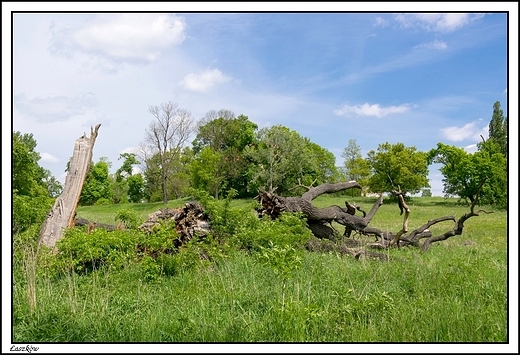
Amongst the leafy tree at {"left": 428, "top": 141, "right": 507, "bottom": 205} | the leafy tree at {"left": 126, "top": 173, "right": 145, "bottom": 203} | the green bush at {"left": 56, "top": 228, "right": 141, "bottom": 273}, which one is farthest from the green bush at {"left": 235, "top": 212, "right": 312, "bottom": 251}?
the leafy tree at {"left": 126, "top": 173, "right": 145, "bottom": 203}

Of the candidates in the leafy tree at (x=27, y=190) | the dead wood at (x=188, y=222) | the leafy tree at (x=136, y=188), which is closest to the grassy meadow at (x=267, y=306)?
the dead wood at (x=188, y=222)

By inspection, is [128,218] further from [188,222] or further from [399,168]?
[399,168]

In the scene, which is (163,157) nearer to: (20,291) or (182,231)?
(182,231)

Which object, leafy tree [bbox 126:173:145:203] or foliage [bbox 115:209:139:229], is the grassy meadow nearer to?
foliage [bbox 115:209:139:229]

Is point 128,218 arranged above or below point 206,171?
below

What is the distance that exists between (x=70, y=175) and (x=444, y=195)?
44.8m

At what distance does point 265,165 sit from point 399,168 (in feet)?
46.5

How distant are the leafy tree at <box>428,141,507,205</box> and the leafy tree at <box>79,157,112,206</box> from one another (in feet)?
137

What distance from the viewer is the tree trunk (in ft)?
33.5

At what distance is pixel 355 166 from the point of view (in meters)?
59.3

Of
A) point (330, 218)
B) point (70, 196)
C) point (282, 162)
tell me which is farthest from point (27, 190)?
point (282, 162)

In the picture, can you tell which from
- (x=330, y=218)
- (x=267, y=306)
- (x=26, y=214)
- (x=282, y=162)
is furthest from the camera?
(x=282, y=162)

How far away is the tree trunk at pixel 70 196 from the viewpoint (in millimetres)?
10219

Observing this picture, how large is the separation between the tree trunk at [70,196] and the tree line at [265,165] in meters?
29.6
